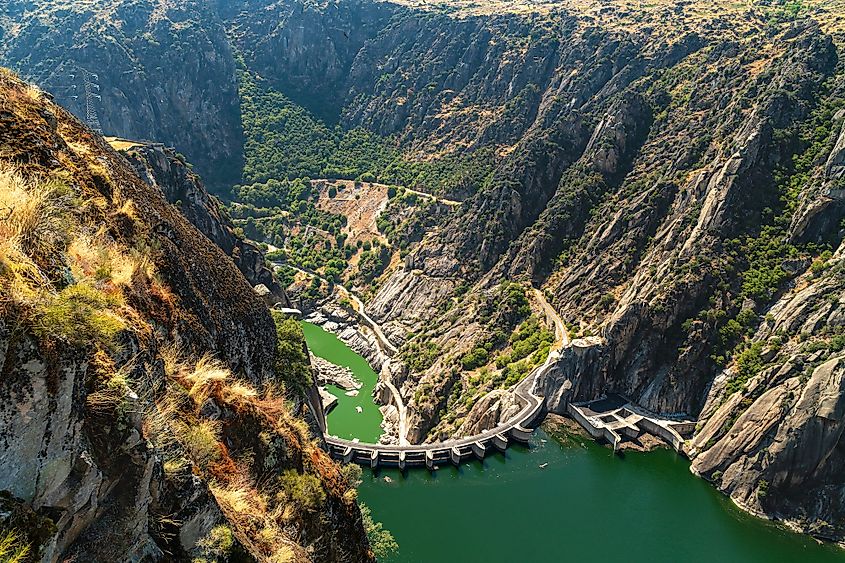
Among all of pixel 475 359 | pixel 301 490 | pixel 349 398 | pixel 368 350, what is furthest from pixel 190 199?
pixel 301 490

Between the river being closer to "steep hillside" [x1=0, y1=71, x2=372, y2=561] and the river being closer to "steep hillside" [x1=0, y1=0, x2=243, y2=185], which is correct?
"steep hillside" [x1=0, y1=71, x2=372, y2=561]

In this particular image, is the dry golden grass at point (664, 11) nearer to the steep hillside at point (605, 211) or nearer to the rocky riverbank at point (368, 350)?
the steep hillside at point (605, 211)

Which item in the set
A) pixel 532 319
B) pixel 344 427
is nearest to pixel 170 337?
pixel 344 427

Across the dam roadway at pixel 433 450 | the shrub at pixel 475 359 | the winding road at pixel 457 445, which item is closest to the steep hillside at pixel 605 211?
the shrub at pixel 475 359

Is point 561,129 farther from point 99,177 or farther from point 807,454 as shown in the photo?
point 99,177

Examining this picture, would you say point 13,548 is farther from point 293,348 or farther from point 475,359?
point 475,359

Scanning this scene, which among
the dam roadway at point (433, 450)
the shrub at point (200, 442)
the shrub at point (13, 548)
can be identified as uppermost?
the shrub at point (13, 548)
